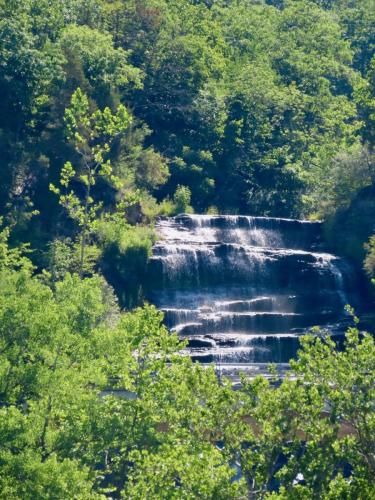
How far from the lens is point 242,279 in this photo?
70.3 m

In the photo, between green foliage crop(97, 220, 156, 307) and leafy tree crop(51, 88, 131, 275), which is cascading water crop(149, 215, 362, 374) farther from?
leafy tree crop(51, 88, 131, 275)

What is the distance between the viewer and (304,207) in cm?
8356

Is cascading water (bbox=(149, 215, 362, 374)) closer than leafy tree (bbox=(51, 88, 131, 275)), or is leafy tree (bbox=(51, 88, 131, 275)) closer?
leafy tree (bbox=(51, 88, 131, 275))

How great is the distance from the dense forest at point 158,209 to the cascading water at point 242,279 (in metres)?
1.88

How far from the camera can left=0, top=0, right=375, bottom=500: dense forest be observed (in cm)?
3070

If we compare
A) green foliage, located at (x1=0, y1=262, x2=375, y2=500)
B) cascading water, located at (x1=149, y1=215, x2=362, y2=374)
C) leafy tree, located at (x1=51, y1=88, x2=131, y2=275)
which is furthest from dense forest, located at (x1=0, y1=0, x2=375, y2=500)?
cascading water, located at (x1=149, y1=215, x2=362, y2=374)

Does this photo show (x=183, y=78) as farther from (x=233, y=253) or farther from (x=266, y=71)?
(x=233, y=253)

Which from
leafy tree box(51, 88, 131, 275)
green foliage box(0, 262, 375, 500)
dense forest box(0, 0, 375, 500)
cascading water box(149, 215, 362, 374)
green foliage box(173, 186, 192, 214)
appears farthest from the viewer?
green foliage box(173, 186, 192, 214)

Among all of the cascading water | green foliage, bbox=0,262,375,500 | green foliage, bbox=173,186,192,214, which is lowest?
green foliage, bbox=0,262,375,500

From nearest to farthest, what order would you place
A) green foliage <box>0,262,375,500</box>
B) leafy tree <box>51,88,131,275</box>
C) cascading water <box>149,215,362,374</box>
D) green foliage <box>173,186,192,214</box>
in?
1. green foliage <box>0,262,375,500</box>
2. leafy tree <box>51,88,131,275</box>
3. cascading water <box>149,215,362,374</box>
4. green foliage <box>173,186,192,214</box>

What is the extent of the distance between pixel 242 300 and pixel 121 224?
9.38m

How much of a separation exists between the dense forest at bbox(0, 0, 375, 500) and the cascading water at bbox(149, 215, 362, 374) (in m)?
1.88

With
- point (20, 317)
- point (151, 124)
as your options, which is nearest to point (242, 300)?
point (151, 124)

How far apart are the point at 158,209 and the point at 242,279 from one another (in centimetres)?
932
